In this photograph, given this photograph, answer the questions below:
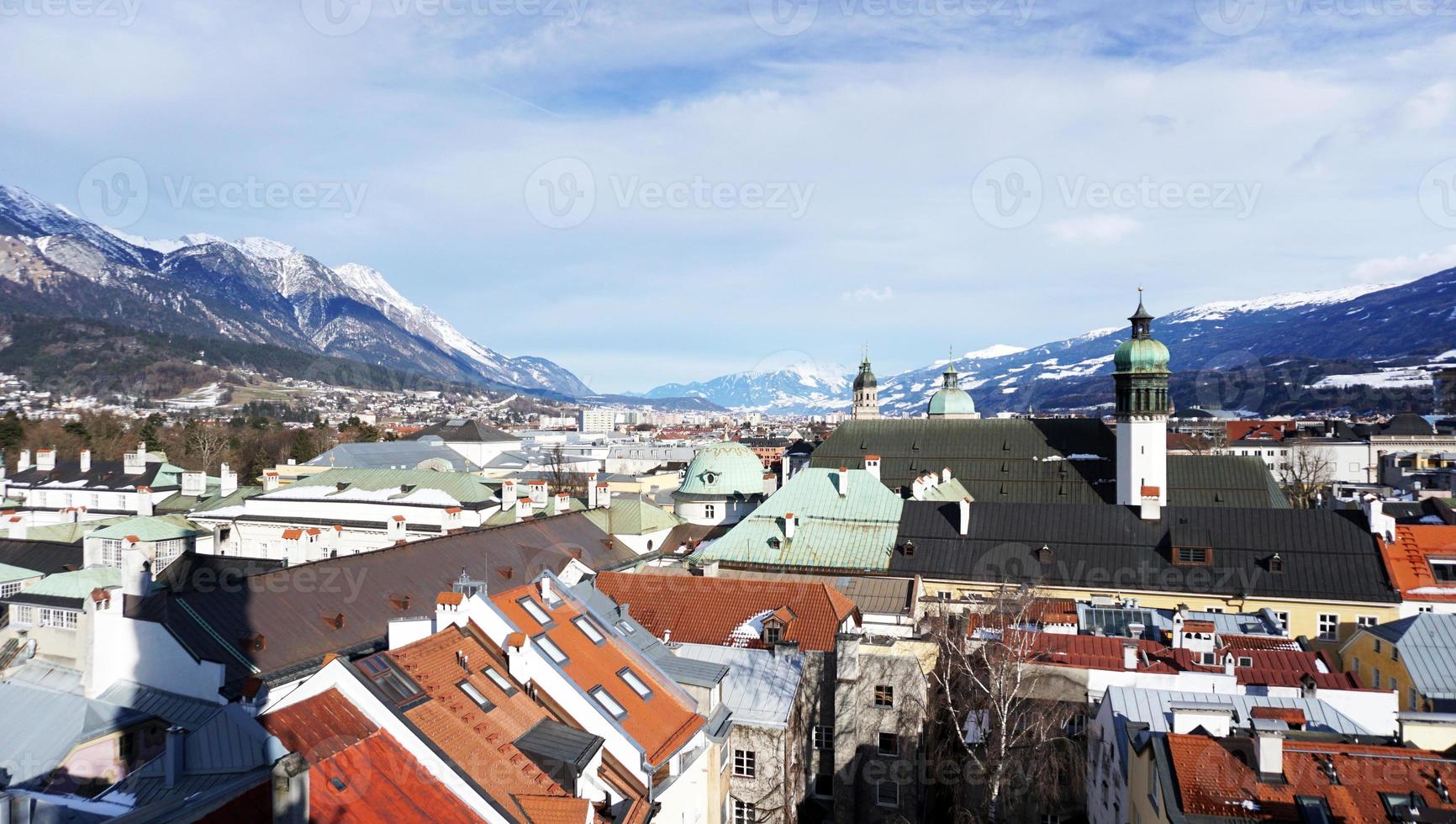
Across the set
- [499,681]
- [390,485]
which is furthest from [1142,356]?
[499,681]

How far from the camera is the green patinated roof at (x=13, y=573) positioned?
3769 centimetres

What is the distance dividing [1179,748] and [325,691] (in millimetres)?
17063

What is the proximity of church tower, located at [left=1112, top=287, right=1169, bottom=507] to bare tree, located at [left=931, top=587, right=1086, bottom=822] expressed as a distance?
37.0m

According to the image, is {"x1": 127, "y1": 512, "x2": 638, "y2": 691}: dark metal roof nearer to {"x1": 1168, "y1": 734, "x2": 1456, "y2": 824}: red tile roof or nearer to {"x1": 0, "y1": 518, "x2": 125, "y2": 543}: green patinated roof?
{"x1": 0, "y1": 518, "x2": 125, "y2": 543}: green patinated roof

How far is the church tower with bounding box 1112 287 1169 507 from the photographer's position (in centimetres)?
6203

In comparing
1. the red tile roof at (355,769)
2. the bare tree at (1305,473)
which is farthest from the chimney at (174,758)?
the bare tree at (1305,473)

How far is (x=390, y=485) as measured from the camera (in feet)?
218

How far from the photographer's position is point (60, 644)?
27.8m

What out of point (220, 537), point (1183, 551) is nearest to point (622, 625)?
point (1183, 551)

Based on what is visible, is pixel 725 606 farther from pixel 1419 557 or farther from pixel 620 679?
pixel 1419 557

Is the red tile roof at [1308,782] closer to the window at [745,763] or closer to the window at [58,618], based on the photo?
the window at [745,763]

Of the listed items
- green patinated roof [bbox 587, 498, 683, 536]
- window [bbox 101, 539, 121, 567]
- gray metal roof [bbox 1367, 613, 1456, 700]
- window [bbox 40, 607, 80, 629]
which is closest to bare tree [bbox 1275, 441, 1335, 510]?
gray metal roof [bbox 1367, 613, 1456, 700]

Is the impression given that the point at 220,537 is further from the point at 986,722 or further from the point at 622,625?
the point at 986,722

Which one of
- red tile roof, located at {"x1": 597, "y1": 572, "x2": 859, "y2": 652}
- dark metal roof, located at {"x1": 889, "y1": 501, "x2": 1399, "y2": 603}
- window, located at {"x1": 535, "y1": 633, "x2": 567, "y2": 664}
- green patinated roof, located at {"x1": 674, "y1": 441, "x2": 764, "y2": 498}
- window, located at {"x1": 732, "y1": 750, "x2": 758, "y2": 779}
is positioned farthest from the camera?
green patinated roof, located at {"x1": 674, "y1": 441, "x2": 764, "y2": 498}
